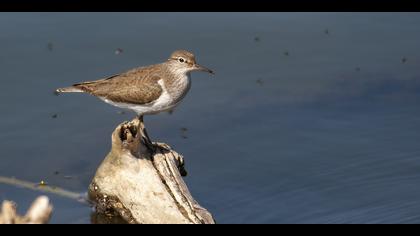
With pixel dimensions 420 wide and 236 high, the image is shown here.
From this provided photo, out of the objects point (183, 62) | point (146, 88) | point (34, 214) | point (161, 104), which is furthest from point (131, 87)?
point (34, 214)

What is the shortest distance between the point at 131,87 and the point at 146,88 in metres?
0.19

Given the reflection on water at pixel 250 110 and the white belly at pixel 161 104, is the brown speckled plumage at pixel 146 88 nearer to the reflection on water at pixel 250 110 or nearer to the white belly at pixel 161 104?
the white belly at pixel 161 104

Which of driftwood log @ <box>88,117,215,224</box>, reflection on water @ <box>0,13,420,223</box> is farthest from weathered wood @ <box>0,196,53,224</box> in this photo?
reflection on water @ <box>0,13,420,223</box>

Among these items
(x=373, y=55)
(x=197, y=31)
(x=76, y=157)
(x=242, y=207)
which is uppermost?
(x=373, y=55)

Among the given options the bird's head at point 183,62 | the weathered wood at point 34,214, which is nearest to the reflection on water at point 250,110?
the bird's head at point 183,62

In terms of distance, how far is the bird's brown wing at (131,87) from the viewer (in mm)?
11250

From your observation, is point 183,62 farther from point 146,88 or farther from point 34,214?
point 34,214

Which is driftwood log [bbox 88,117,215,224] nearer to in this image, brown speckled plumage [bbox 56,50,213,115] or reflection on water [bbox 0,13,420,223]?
brown speckled plumage [bbox 56,50,213,115]

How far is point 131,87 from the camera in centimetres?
1134

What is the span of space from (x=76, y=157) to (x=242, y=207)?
7.81 ft

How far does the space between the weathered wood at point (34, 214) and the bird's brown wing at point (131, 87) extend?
129 inches

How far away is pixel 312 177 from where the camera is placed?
1191 centimetres
